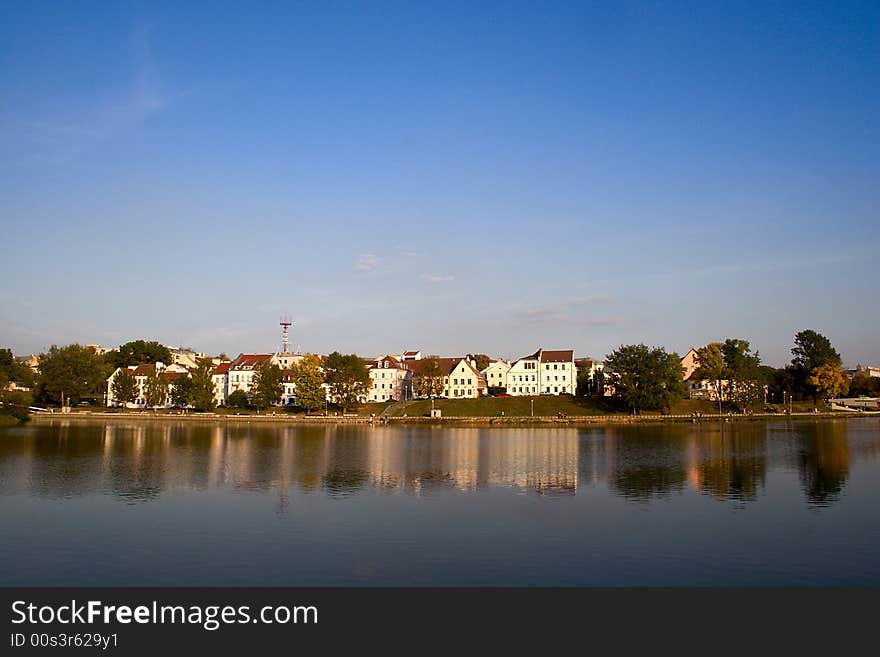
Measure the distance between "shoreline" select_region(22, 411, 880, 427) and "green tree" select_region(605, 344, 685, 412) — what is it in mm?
2244

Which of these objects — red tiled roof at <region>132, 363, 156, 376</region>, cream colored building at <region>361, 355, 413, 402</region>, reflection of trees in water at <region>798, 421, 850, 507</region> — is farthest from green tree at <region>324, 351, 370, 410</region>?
reflection of trees in water at <region>798, 421, 850, 507</region>

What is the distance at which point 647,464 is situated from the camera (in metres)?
40.0

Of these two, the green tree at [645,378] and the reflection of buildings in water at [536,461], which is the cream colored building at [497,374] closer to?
the green tree at [645,378]

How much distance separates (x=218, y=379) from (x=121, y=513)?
3928 inches

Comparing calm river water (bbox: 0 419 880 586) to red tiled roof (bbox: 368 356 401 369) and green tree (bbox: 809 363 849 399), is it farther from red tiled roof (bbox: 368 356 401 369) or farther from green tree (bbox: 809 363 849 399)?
red tiled roof (bbox: 368 356 401 369)

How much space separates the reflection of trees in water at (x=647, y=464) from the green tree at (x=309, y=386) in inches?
1779

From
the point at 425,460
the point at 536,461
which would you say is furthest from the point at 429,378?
the point at 536,461

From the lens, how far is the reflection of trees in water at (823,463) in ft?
96.4

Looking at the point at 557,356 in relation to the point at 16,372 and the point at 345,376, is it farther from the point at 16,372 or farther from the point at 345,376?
the point at 16,372

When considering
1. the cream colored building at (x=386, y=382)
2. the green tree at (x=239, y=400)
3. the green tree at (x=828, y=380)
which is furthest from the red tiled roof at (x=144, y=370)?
the green tree at (x=828, y=380)

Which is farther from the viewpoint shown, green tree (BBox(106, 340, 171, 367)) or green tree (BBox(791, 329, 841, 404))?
green tree (BBox(106, 340, 171, 367))

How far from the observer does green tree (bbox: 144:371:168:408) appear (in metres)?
101

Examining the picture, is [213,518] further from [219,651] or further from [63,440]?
[63,440]

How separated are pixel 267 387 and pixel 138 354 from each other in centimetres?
4686
